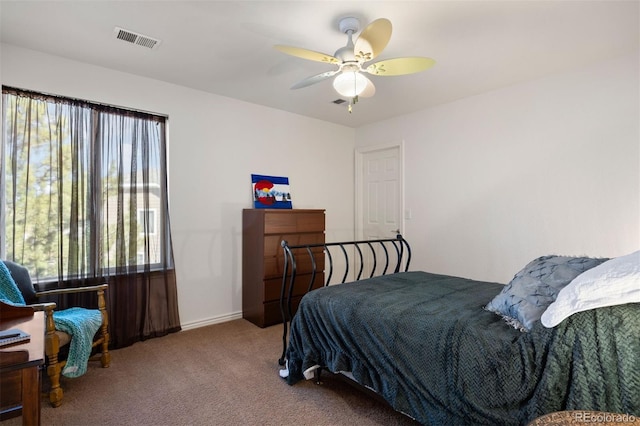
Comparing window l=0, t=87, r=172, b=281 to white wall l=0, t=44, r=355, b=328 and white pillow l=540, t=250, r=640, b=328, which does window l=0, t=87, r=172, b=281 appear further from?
white pillow l=540, t=250, r=640, b=328

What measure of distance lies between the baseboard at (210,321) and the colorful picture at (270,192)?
123 cm

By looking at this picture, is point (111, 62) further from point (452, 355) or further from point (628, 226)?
point (628, 226)

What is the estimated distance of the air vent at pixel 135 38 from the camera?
2316mm

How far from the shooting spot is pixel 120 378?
237 centimetres

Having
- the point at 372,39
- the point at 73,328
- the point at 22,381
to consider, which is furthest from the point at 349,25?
the point at 73,328

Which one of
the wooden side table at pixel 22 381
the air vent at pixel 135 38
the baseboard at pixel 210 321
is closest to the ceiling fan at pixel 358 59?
the air vent at pixel 135 38

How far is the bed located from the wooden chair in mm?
1436

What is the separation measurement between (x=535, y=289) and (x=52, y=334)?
273cm

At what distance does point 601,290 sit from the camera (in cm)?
123

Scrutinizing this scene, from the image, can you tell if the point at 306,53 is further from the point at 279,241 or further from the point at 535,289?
the point at 279,241

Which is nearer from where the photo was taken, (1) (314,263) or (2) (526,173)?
(1) (314,263)

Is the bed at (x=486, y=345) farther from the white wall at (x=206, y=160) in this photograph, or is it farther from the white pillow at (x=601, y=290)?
the white wall at (x=206, y=160)

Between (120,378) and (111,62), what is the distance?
2489mm

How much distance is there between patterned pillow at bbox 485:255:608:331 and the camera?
147 centimetres
